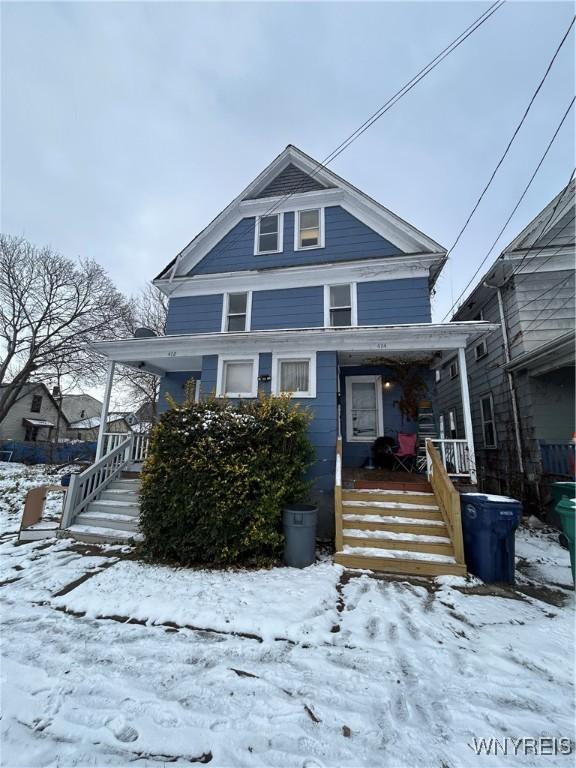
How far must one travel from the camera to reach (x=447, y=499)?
5.08 meters

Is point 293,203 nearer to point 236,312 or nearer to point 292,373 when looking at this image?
point 236,312

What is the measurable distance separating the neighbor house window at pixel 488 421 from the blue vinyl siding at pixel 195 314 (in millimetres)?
8965

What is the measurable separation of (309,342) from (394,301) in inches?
121

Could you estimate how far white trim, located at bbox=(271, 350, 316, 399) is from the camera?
6984mm

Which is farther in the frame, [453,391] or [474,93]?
[453,391]

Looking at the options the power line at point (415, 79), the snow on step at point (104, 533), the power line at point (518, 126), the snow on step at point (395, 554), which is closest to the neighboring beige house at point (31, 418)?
the snow on step at point (104, 533)

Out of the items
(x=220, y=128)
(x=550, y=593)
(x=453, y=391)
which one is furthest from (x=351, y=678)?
(x=220, y=128)

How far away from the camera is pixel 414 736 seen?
1982 mm

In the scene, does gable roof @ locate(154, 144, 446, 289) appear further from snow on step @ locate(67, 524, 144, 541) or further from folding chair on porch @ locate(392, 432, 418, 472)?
snow on step @ locate(67, 524, 144, 541)

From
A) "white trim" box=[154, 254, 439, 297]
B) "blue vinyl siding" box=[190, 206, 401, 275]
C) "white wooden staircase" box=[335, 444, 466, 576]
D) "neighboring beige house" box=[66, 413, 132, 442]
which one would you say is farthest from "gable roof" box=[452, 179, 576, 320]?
"neighboring beige house" box=[66, 413, 132, 442]

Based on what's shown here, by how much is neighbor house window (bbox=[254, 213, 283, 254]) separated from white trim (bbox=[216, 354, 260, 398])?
4.10m

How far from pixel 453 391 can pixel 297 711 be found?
12375 mm

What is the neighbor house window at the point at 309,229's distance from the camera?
9.48m

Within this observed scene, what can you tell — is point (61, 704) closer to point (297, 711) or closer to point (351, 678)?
Answer: point (297, 711)
